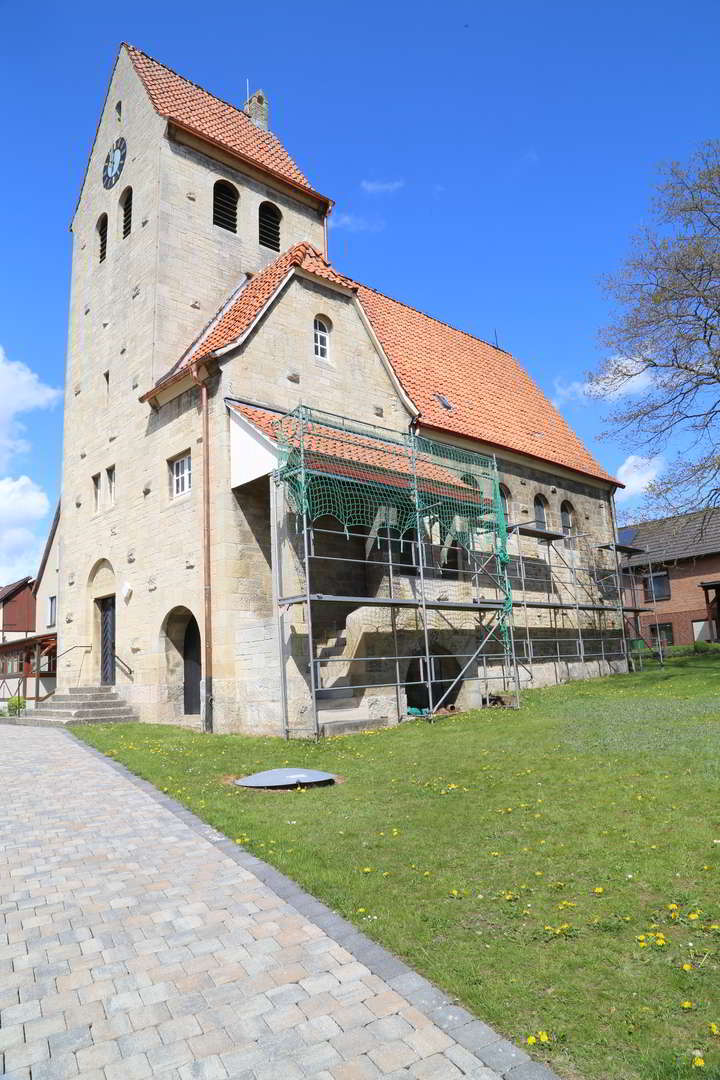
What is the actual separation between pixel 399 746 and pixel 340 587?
6.71 m

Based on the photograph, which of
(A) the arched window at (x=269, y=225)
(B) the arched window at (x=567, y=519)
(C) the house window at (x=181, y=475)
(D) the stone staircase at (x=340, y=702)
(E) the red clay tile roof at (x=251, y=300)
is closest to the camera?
(D) the stone staircase at (x=340, y=702)

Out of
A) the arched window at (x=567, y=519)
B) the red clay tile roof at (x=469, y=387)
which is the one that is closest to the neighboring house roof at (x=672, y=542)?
the red clay tile roof at (x=469, y=387)

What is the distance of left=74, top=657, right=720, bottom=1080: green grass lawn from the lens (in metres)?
3.42

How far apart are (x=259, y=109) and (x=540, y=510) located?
55.8ft

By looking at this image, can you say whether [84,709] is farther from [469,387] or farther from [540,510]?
[469,387]

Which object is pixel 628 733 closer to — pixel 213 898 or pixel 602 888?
pixel 602 888

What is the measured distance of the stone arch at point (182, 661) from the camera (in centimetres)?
1705

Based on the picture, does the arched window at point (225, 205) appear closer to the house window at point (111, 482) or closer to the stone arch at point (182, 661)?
the house window at point (111, 482)

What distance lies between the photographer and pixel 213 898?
5188 mm

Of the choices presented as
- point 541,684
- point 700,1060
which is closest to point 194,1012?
point 700,1060

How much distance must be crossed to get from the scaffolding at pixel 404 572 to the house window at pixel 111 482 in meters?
6.62

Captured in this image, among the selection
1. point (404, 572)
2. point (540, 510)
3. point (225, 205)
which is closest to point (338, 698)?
point (404, 572)

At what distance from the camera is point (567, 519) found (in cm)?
2575

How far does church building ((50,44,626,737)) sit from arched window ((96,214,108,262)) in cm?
15
